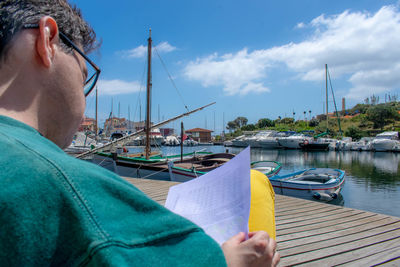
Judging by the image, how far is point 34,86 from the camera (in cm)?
68

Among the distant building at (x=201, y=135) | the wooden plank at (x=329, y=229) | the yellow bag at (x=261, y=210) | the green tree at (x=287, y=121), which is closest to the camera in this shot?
the yellow bag at (x=261, y=210)

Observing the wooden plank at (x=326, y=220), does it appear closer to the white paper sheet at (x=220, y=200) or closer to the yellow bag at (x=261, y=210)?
the yellow bag at (x=261, y=210)

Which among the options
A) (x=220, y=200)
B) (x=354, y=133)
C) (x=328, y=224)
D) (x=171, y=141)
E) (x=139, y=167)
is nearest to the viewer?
(x=220, y=200)

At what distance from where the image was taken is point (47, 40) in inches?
27.5

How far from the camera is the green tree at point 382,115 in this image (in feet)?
186

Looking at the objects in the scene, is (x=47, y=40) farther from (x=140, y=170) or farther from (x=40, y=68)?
(x=140, y=170)

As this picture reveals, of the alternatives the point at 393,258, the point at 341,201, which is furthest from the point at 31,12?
the point at 341,201

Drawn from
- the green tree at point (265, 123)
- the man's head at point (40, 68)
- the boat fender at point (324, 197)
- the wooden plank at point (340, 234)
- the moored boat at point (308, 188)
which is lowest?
the boat fender at point (324, 197)

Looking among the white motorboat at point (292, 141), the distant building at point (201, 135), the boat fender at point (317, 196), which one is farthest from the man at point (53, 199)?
the distant building at point (201, 135)

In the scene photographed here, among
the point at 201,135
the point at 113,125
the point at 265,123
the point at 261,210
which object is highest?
the point at 265,123

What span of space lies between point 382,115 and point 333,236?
6697 cm

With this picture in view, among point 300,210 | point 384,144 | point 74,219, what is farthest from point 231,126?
point 74,219

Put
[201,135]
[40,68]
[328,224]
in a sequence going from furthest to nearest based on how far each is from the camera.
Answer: [201,135]
[328,224]
[40,68]

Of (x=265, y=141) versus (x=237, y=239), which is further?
(x=265, y=141)
